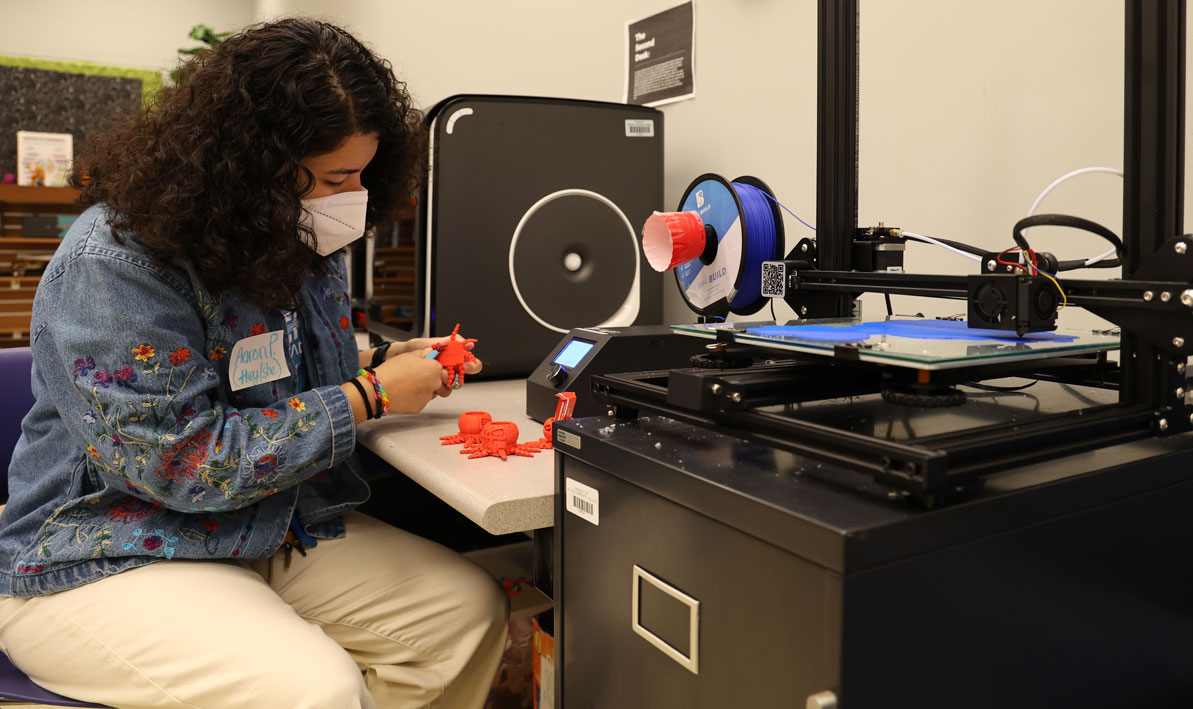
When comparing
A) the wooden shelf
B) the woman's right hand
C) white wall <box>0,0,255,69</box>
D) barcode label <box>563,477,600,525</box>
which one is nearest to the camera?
barcode label <box>563,477,600,525</box>

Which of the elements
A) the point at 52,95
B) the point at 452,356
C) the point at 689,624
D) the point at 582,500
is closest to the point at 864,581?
the point at 689,624

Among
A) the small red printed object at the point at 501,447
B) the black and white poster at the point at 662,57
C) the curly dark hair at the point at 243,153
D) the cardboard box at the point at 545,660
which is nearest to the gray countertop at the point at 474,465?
the small red printed object at the point at 501,447

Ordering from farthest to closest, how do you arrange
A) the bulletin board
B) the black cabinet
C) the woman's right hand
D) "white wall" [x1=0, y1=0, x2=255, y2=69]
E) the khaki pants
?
"white wall" [x1=0, y1=0, x2=255, y2=69] → the bulletin board → the woman's right hand → the khaki pants → the black cabinet

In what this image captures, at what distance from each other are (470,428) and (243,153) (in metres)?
0.40

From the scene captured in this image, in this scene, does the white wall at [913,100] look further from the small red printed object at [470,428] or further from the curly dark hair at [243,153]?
the small red printed object at [470,428]

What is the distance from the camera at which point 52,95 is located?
3344 millimetres

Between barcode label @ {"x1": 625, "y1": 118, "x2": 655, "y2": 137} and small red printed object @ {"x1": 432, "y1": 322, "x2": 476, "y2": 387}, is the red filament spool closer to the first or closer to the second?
small red printed object @ {"x1": 432, "y1": 322, "x2": 476, "y2": 387}

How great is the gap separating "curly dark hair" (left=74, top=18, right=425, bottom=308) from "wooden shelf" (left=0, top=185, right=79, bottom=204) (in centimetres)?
215

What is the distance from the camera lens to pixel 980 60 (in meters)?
1.10

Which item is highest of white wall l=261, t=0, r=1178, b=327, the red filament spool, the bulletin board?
the bulletin board

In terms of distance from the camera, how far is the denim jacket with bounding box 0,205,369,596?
34.0 inches

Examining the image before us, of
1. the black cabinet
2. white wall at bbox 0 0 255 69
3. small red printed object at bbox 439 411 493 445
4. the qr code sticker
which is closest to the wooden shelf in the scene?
white wall at bbox 0 0 255 69

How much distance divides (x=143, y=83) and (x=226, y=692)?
3.52 metres

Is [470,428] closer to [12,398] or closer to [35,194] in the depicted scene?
[12,398]
